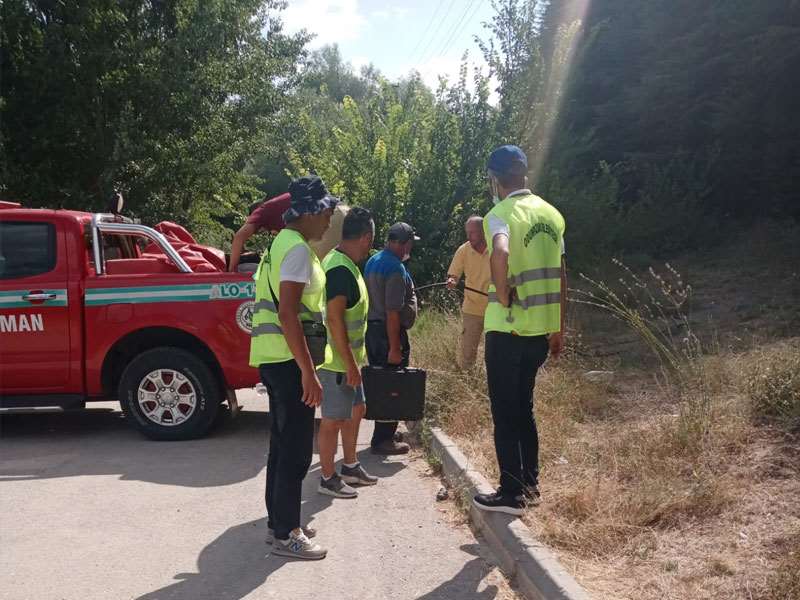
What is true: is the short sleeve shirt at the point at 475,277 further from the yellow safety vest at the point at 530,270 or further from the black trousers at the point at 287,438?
the black trousers at the point at 287,438

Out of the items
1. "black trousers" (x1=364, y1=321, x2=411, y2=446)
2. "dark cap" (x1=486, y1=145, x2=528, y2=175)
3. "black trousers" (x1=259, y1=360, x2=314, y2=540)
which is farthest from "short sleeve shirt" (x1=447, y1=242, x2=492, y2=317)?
"black trousers" (x1=259, y1=360, x2=314, y2=540)

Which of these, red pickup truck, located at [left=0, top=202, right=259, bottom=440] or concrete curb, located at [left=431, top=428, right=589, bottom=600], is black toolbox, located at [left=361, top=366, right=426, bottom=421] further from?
red pickup truck, located at [left=0, top=202, right=259, bottom=440]

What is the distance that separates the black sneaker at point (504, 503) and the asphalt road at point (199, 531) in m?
0.25

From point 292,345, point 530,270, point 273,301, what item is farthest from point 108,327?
point 530,270

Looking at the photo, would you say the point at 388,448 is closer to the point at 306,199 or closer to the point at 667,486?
the point at 667,486

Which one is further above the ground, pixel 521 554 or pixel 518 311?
pixel 518 311

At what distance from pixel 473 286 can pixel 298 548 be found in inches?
151

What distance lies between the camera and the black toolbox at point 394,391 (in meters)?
6.19

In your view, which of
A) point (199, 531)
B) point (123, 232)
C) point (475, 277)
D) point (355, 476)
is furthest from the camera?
point (475, 277)

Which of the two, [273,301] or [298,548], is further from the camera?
[298,548]

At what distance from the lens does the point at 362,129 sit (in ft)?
43.8

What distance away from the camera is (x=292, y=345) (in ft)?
13.2

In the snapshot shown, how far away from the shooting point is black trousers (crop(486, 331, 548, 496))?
177 inches

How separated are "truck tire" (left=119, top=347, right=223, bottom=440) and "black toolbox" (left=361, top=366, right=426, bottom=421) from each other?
59.1 inches
